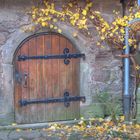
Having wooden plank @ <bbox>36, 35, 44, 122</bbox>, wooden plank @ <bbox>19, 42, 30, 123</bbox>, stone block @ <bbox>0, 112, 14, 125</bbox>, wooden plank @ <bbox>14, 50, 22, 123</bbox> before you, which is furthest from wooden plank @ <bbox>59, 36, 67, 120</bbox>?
stone block @ <bbox>0, 112, 14, 125</bbox>

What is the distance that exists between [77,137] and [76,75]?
113 cm

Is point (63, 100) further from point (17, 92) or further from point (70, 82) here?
point (17, 92)

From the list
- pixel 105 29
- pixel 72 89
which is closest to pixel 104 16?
pixel 105 29

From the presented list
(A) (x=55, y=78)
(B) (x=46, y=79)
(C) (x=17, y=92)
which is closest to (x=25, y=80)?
(C) (x=17, y=92)

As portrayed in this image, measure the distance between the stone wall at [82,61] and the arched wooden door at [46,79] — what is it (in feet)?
0.37

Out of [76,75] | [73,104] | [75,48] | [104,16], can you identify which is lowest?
[73,104]

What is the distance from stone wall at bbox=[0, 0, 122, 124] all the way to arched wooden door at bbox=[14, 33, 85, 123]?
0.37 ft

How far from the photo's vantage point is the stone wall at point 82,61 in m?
6.30

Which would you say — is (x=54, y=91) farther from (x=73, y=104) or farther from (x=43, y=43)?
(x=43, y=43)

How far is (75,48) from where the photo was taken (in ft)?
21.8

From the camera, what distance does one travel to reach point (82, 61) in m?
6.62

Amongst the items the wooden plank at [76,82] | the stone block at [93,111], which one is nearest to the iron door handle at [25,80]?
the wooden plank at [76,82]

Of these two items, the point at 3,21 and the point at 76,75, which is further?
the point at 76,75

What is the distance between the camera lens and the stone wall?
630cm
